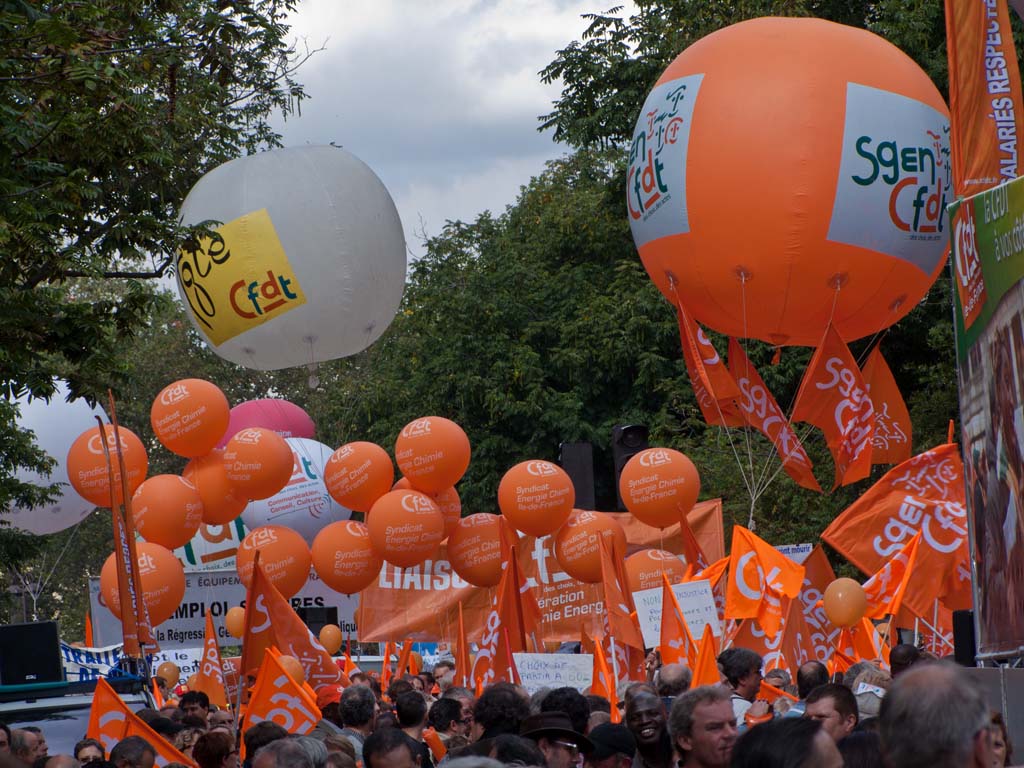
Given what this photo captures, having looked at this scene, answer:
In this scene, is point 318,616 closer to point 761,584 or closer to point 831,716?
point 761,584

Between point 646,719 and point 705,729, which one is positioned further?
point 646,719

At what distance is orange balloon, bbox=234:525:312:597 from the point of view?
15.6 m

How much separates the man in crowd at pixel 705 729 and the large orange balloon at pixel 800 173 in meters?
9.84

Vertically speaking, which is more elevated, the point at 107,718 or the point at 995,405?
the point at 995,405

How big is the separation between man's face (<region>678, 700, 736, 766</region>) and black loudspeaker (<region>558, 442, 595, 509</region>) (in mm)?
14243

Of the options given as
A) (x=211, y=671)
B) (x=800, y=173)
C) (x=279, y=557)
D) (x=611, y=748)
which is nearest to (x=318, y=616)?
(x=279, y=557)

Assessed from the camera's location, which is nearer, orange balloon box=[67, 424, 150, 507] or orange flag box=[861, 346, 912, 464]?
orange balloon box=[67, 424, 150, 507]

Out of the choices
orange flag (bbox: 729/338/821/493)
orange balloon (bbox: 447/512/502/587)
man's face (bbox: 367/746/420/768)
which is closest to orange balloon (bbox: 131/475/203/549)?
orange balloon (bbox: 447/512/502/587)

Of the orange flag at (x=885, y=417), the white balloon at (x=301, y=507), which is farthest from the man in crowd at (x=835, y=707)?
the white balloon at (x=301, y=507)

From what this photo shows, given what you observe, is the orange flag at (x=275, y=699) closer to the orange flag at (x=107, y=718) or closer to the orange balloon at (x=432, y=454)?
the orange flag at (x=107, y=718)

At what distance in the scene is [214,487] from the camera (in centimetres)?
1534

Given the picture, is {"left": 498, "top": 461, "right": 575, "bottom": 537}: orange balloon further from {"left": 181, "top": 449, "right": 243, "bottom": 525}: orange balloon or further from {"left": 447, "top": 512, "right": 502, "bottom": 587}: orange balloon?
{"left": 181, "top": 449, "right": 243, "bottom": 525}: orange balloon

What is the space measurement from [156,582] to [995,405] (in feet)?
29.8

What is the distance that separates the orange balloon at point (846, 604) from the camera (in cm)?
1172
